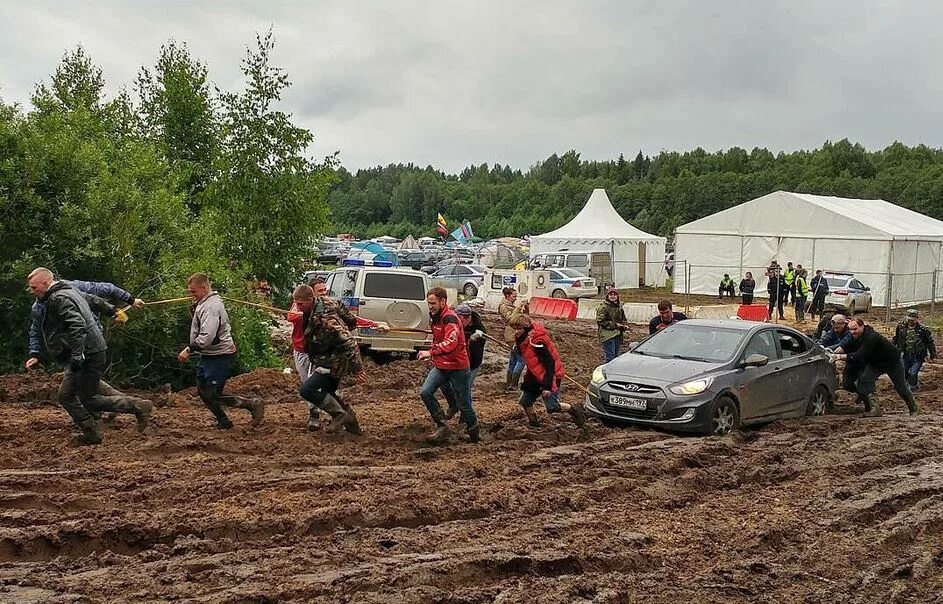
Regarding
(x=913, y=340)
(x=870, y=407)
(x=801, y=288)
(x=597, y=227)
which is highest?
(x=597, y=227)

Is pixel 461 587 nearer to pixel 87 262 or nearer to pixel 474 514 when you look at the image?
pixel 474 514

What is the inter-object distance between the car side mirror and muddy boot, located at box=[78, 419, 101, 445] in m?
7.68

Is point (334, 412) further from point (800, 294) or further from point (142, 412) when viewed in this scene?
point (800, 294)

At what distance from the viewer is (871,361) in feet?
46.0

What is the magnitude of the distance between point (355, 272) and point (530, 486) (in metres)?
11.1

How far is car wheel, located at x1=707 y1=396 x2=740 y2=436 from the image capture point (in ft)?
37.9

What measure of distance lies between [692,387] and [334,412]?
14.2 ft

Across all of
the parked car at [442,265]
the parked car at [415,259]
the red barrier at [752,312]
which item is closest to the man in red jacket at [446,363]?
the red barrier at [752,312]

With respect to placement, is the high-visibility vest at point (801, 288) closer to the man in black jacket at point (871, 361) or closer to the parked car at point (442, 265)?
the parked car at point (442, 265)

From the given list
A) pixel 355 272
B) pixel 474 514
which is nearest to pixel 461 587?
pixel 474 514

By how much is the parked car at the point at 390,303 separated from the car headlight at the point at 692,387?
731cm

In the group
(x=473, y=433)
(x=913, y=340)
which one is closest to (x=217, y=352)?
(x=473, y=433)

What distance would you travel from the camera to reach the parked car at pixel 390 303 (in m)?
18.2

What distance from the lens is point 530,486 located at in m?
8.53
